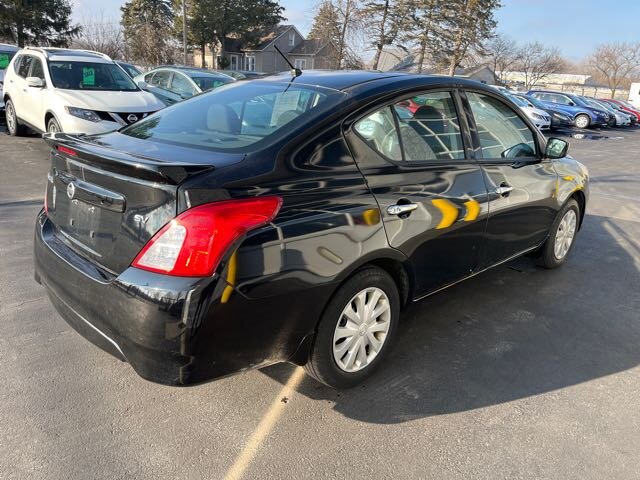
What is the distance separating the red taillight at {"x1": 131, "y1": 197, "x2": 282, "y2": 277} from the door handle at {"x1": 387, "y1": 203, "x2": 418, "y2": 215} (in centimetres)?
89

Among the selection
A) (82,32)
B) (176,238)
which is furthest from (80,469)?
(82,32)

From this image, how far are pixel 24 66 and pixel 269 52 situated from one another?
4889 cm

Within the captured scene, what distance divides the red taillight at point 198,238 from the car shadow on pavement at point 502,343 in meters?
1.13

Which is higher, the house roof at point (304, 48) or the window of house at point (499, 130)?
the house roof at point (304, 48)

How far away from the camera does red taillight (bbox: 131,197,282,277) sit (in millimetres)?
2049

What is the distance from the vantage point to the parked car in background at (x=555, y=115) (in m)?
23.4

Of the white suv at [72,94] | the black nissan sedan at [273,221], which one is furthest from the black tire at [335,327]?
the white suv at [72,94]

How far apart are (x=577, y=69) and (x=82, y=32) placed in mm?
86003

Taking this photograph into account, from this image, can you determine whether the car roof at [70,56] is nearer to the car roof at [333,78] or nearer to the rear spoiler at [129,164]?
the car roof at [333,78]

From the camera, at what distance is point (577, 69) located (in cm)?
9275

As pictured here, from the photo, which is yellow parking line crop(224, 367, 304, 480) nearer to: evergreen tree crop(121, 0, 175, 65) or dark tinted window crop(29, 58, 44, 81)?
dark tinted window crop(29, 58, 44, 81)

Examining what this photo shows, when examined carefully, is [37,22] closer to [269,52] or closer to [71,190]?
[269,52]

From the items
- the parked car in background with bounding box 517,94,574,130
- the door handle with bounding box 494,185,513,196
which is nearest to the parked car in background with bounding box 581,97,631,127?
the parked car in background with bounding box 517,94,574,130

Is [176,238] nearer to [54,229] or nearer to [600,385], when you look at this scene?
[54,229]
